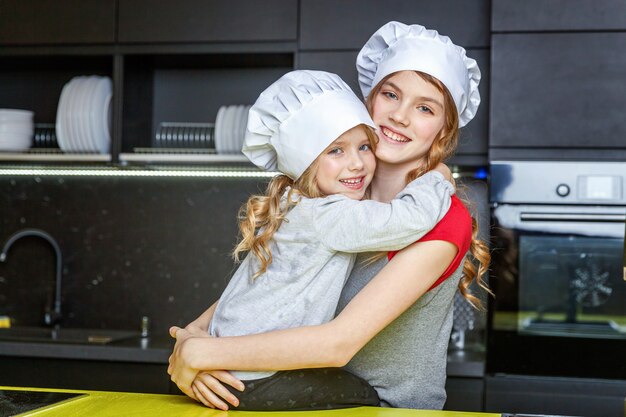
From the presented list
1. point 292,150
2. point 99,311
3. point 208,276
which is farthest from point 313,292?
point 99,311

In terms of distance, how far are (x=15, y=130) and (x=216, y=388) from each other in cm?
200

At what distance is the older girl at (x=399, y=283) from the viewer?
133 centimetres

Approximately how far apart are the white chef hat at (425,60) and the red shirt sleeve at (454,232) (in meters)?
0.24

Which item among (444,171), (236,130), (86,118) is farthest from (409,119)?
(86,118)

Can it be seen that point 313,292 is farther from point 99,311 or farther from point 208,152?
point 99,311

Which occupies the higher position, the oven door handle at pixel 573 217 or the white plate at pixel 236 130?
the white plate at pixel 236 130

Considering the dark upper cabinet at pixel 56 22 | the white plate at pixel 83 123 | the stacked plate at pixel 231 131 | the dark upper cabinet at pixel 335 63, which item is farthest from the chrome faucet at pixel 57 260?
the dark upper cabinet at pixel 335 63

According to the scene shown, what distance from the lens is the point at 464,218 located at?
1.44m

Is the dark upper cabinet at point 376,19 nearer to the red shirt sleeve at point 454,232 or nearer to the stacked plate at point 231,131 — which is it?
the stacked plate at point 231,131

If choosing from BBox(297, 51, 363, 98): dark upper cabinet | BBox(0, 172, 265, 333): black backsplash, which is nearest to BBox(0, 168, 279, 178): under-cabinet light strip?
BBox(0, 172, 265, 333): black backsplash

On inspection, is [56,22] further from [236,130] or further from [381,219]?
[381,219]

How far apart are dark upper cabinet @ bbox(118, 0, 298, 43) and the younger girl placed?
1.34 meters

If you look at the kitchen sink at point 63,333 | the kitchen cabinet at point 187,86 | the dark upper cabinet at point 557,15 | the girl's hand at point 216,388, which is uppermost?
the dark upper cabinet at point 557,15

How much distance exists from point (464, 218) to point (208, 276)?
1949 millimetres
